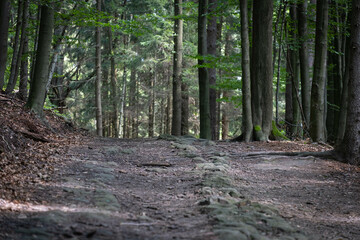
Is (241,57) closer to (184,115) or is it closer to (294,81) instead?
(294,81)

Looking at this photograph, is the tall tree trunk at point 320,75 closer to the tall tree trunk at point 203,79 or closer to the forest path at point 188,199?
the forest path at point 188,199

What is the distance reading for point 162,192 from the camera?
5.18 m

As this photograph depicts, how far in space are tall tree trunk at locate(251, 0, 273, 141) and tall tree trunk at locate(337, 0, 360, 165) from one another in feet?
11.4

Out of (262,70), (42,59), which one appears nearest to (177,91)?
(262,70)

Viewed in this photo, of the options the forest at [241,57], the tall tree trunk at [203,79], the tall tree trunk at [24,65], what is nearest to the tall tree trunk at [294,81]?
the forest at [241,57]

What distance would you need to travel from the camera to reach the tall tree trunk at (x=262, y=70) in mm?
11219

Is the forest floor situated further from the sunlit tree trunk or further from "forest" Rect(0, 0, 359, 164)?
the sunlit tree trunk

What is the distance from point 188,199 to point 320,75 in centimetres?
814

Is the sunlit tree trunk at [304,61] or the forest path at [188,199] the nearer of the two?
the forest path at [188,199]

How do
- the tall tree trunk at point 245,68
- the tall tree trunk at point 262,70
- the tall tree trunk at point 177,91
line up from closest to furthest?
the tall tree trunk at point 245,68, the tall tree trunk at point 262,70, the tall tree trunk at point 177,91

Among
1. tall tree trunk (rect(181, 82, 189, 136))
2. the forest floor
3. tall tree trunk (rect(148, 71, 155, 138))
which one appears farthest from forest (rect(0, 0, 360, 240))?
tall tree trunk (rect(148, 71, 155, 138))

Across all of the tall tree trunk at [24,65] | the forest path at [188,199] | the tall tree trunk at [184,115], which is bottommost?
the forest path at [188,199]

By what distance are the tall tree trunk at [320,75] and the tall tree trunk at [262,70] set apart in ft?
4.66

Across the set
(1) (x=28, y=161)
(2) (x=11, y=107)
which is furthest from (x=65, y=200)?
(2) (x=11, y=107)
